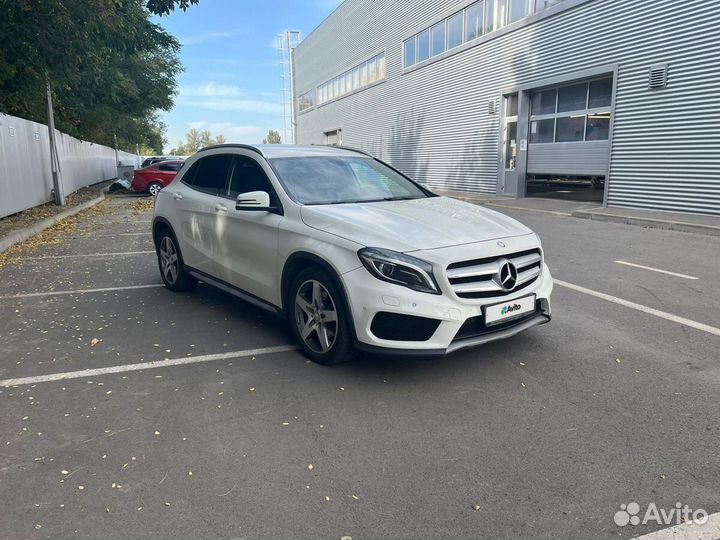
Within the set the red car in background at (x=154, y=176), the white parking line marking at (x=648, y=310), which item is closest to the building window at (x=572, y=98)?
the white parking line marking at (x=648, y=310)

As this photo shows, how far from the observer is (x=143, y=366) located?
4.42 m

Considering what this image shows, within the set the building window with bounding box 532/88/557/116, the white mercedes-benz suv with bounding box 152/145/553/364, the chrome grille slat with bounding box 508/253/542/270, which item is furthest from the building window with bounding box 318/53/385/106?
the chrome grille slat with bounding box 508/253/542/270

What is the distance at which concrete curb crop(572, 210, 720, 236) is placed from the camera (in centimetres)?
1114

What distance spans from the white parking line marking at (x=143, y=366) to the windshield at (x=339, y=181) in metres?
1.30

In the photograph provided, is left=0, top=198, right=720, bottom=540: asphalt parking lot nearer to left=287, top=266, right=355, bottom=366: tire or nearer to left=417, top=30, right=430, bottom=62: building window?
left=287, top=266, right=355, bottom=366: tire

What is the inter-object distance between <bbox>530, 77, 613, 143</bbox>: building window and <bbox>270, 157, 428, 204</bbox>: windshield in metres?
12.3

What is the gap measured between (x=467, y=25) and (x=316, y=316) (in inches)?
839

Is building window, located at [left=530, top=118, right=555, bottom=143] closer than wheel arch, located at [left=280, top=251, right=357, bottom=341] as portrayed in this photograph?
No

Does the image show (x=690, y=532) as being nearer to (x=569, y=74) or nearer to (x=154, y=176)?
(x=569, y=74)

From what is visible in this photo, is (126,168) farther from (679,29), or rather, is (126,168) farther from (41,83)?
(679,29)

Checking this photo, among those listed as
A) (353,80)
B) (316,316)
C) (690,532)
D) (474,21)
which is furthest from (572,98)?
(353,80)

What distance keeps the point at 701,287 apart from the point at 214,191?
5694 millimetres

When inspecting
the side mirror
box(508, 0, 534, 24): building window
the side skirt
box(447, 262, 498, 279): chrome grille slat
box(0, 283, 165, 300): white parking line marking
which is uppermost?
box(508, 0, 534, 24): building window

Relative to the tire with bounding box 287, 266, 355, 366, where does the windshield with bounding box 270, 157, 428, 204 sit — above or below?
above
